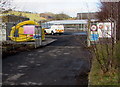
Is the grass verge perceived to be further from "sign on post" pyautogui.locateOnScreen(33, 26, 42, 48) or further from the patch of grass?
"sign on post" pyautogui.locateOnScreen(33, 26, 42, 48)

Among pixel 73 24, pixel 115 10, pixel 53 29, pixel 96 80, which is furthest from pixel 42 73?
pixel 73 24

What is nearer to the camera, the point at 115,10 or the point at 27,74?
the point at 115,10

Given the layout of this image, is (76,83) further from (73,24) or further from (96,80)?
(73,24)

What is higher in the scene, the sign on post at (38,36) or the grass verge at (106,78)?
the sign on post at (38,36)

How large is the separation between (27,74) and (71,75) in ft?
5.74

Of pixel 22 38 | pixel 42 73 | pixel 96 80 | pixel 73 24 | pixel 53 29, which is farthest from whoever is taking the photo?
pixel 73 24

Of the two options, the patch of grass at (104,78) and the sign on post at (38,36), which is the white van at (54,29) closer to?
the sign on post at (38,36)

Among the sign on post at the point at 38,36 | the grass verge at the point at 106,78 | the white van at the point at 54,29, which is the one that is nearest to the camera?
the grass verge at the point at 106,78

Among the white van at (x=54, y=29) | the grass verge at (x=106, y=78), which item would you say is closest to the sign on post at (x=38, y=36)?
the grass verge at (x=106, y=78)

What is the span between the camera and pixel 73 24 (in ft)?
187

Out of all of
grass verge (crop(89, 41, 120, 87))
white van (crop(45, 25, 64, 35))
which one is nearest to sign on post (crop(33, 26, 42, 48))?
grass verge (crop(89, 41, 120, 87))

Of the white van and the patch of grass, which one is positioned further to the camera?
the white van

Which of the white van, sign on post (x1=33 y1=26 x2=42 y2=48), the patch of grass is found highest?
the white van

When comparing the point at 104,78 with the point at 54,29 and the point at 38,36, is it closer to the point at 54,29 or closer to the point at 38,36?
the point at 38,36
